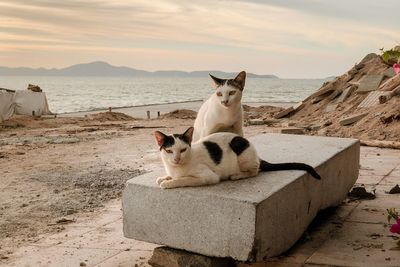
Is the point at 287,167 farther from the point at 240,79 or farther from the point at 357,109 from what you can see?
the point at 357,109

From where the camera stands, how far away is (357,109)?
54.7 ft

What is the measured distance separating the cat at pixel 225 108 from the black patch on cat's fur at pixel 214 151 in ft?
1.85

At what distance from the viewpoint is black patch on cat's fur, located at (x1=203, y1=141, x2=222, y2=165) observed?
4.67m

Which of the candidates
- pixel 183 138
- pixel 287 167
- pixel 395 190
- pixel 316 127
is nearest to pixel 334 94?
pixel 316 127

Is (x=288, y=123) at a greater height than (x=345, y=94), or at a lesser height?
Result: lesser

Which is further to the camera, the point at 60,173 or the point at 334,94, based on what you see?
the point at 334,94

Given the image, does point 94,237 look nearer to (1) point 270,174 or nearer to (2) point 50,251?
(2) point 50,251

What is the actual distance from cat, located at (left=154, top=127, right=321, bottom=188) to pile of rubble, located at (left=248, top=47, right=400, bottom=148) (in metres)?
7.80

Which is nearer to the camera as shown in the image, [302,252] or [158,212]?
[158,212]

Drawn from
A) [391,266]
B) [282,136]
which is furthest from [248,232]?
[282,136]

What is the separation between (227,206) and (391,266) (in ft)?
5.18

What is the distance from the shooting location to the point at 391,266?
181 inches

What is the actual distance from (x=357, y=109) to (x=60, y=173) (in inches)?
386

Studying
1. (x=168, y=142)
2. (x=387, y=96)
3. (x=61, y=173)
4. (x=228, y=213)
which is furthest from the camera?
(x=387, y=96)
